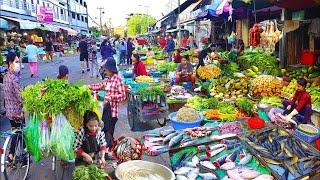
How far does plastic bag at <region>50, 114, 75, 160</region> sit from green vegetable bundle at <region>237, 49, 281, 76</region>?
768 centimetres

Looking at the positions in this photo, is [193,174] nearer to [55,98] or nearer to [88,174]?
[88,174]

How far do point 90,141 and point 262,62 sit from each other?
26.2 ft

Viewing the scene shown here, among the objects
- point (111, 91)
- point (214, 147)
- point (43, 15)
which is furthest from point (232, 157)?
point (43, 15)

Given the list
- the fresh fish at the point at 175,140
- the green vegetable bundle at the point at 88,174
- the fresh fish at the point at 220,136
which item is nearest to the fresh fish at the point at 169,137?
the fresh fish at the point at 175,140

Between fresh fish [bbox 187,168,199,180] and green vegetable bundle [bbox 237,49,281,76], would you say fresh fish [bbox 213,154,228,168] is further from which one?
green vegetable bundle [bbox 237,49,281,76]

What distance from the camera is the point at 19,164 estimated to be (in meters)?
5.36

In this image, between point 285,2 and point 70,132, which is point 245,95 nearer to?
point 285,2

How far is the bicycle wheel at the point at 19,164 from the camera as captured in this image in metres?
5.22

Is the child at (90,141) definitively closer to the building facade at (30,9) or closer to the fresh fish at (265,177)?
the fresh fish at (265,177)

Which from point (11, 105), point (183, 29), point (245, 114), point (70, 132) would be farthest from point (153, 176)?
point (183, 29)

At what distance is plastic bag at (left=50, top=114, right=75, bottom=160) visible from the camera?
14.7 ft

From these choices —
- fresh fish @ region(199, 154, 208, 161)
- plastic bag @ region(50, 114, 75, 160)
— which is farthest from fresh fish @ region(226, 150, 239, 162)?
plastic bag @ region(50, 114, 75, 160)

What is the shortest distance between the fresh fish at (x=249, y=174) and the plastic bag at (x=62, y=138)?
2.37 metres

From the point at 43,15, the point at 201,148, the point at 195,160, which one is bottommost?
the point at 195,160
